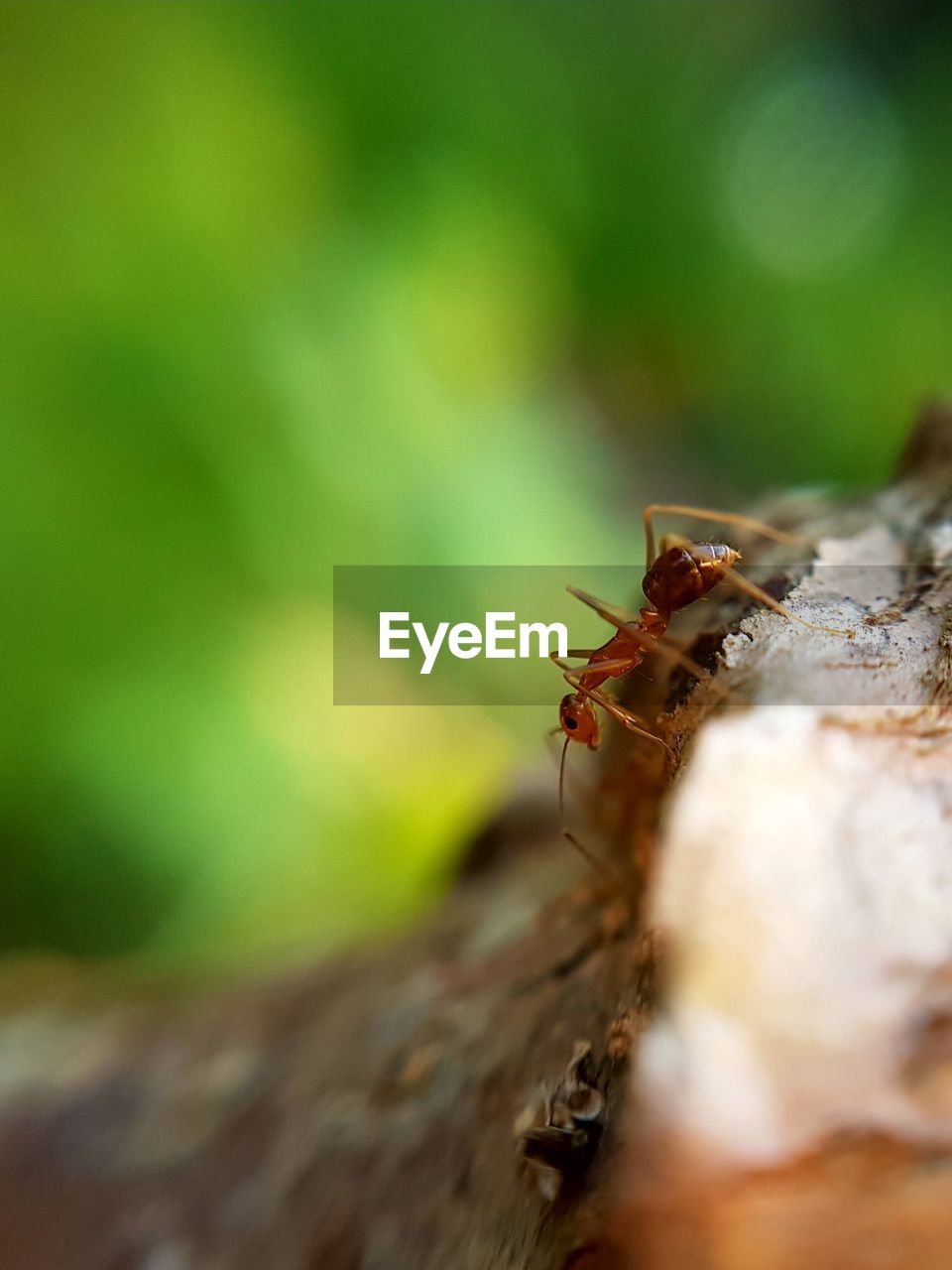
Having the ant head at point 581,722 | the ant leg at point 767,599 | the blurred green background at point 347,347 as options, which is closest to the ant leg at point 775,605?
the ant leg at point 767,599

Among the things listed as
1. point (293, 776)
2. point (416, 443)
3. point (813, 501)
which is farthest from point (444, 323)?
point (813, 501)

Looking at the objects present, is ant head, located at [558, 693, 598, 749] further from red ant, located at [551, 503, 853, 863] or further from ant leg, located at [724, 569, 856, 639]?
ant leg, located at [724, 569, 856, 639]

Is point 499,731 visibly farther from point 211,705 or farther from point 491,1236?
point 491,1236

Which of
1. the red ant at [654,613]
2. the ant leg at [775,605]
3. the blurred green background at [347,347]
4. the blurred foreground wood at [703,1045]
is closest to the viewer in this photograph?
the blurred foreground wood at [703,1045]

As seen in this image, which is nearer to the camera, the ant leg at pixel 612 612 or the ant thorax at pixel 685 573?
the ant thorax at pixel 685 573

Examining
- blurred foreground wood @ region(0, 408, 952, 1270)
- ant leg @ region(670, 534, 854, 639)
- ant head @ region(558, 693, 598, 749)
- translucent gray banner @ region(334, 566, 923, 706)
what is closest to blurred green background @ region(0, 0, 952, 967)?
translucent gray banner @ region(334, 566, 923, 706)

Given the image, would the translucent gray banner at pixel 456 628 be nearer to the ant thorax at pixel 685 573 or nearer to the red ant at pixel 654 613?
the red ant at pixel 654 613
